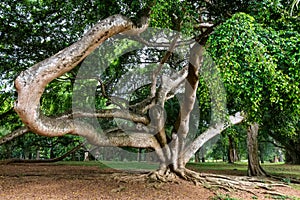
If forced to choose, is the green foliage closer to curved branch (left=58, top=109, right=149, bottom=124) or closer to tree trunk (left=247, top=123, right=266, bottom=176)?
curved branch (left=58, top=109, right=149, bottom=124)

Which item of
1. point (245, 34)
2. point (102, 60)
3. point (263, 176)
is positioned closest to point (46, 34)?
point (102, 60)

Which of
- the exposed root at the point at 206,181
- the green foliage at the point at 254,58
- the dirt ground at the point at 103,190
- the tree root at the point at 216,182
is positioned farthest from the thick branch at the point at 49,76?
the tree root at the point at 216,182

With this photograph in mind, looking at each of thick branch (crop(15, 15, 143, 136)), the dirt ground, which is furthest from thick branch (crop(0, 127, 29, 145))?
thick branch (crop(15, 15, 143, 136))

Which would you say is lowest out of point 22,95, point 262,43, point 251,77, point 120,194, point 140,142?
point 120,194

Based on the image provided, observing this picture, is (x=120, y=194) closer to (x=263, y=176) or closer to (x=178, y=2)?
(x=178, y=2)

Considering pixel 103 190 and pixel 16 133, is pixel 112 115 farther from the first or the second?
pixel 16 133

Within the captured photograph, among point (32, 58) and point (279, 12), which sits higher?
point (32, 58)

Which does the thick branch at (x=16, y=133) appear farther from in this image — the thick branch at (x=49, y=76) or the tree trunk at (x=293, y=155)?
the tree trunk at (x=293, y=155)

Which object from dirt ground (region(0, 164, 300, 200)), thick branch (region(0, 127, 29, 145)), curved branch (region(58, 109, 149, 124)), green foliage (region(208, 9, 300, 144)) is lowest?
dirt ground (region(0, 164, 300, 200))

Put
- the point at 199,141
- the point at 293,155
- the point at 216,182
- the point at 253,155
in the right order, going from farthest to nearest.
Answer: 1. the point at 293,155
2. the point at 253,155
3. the point at 199,141
4. the point at 216,182

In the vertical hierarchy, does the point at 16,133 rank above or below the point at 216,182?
above

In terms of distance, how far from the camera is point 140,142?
7.68 meters

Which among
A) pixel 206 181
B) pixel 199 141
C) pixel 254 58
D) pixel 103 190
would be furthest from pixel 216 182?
pixel 254 58

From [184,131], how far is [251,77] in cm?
494
